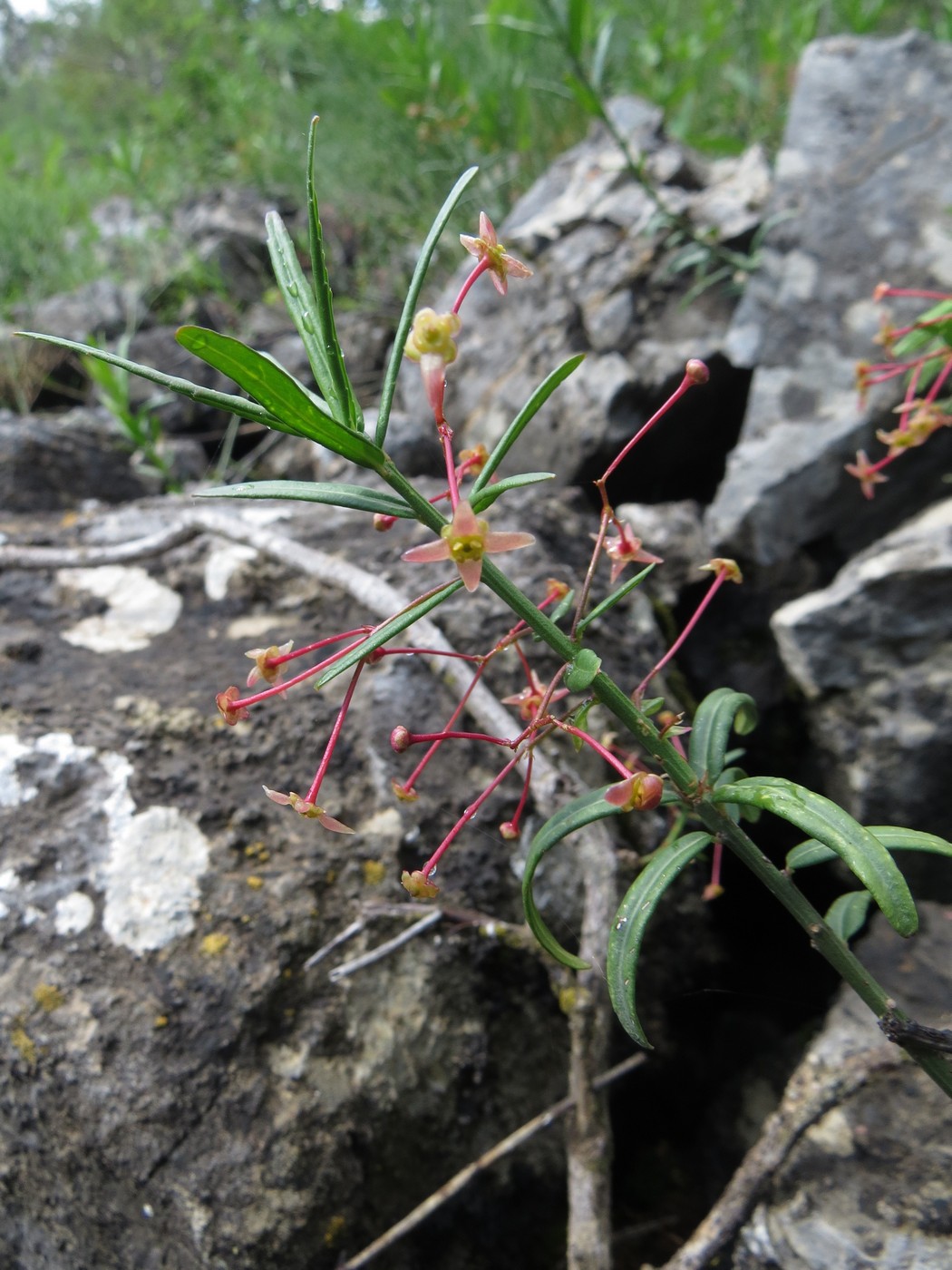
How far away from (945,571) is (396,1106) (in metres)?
1.52

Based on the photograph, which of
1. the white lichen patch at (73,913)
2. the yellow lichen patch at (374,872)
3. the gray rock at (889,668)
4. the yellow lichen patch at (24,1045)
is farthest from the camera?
the gray rock at (889,668)

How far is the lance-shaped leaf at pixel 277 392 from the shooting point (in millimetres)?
668

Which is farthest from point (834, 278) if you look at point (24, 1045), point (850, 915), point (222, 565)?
point (24, 1045)

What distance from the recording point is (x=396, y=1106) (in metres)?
1.36

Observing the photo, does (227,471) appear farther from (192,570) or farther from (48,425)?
(192,570)

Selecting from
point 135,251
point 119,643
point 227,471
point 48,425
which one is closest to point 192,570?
point 119,643

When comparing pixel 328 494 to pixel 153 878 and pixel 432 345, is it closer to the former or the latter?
pixel 432 345

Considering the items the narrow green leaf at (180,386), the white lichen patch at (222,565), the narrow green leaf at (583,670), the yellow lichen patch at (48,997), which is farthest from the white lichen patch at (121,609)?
the narrow green leaf at (583,670)

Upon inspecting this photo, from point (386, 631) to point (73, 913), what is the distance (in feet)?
3.13

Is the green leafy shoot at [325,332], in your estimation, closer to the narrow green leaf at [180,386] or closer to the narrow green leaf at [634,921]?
the narrow green leaf at [180,386]

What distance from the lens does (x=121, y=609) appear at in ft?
6.44

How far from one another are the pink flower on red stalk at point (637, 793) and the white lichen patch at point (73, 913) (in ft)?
3.31

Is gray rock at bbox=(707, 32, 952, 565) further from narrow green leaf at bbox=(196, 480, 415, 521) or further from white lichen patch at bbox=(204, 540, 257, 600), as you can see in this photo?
narrow green leaf at bbox=(196, 480, 415, 521)

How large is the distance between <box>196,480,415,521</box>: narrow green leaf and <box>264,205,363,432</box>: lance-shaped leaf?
2.3 inches
